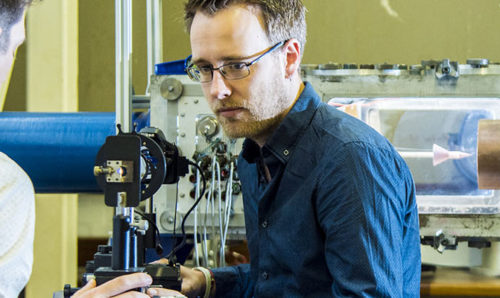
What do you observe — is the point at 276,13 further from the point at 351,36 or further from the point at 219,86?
the point at 351,36

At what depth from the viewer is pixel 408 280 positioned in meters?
1.13

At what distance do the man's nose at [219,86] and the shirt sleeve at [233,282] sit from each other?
1.45 ft

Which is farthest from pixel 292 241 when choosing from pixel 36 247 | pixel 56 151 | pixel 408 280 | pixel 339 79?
pixel 36 247

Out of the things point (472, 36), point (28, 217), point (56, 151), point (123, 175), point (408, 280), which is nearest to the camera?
point (28, 217)

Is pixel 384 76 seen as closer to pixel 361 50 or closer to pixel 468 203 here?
pixel 468 203

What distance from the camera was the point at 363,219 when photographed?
3.04ft

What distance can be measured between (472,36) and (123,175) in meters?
2.29

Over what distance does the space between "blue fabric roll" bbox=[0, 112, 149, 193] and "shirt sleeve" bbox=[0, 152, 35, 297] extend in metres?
0.89

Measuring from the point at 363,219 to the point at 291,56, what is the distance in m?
0.44

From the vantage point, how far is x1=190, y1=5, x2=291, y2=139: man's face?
115cm

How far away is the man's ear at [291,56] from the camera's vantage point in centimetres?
121

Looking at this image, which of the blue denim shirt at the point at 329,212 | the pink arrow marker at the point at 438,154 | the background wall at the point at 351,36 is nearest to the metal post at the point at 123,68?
the blue denim shirt at the point at 329,212

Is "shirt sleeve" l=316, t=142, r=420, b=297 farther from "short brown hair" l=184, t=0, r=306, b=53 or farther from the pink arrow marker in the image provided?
the pink arrow marker

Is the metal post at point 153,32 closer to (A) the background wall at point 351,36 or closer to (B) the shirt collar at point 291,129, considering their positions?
(A) the background wall at point 351,36
